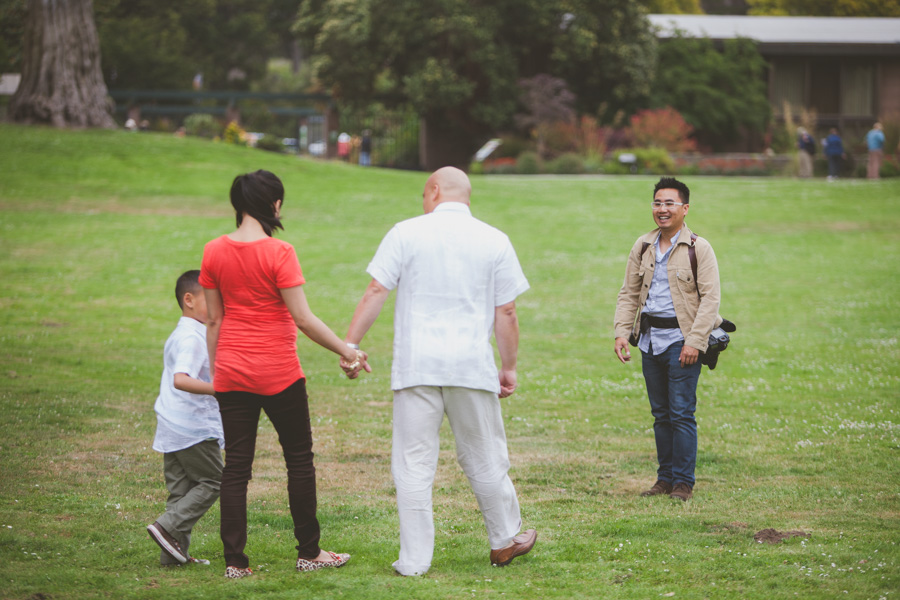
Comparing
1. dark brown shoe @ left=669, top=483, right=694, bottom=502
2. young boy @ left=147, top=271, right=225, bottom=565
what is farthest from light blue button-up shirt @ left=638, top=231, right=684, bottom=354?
young boy @ left=147, top=271, right=225, bottom=565

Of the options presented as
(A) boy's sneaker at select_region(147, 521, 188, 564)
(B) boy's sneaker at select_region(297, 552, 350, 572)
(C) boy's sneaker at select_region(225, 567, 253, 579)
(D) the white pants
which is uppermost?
(D) the white pants

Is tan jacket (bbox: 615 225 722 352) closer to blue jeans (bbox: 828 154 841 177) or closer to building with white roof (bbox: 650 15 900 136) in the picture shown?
blue jeans (bbox: 828 154 841 177)

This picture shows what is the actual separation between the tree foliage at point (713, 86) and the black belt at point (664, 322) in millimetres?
33981

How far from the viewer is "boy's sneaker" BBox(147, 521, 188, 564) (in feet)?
15.5

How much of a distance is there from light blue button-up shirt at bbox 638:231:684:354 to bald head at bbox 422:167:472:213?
2.01 m

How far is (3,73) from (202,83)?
19.5 meters

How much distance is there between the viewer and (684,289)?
6254 millimetres

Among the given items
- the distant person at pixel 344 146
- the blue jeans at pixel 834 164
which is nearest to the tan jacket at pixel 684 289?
the blue jeans at pixel 834 164

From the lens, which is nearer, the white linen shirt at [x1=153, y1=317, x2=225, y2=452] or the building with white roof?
the white linen shirt at [x1=153, y1=317, x2=225, y2=452]

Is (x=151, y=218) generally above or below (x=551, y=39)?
below

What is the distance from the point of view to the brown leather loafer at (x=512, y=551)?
493 centimetres

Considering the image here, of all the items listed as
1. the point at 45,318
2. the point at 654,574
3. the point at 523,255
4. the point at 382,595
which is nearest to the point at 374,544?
the point at 382,595

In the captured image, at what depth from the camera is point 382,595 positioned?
14.6ft

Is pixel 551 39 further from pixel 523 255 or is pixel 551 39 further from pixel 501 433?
pixel 501 433
